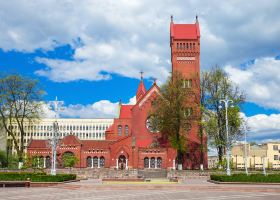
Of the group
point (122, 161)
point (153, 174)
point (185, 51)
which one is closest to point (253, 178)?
point (153, 174)

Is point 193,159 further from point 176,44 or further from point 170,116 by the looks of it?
point 176,44

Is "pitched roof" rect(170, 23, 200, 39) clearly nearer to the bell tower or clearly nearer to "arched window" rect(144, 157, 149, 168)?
the bell tower

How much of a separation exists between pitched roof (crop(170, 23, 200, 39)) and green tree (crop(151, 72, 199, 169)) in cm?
1236

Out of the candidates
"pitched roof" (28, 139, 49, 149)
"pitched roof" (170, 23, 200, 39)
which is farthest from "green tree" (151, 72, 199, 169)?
"pitched roof" (28, 139, 49, 149)

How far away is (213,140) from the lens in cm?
5850

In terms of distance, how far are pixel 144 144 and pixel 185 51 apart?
795 inches

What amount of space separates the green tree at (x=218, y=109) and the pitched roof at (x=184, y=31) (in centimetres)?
1572

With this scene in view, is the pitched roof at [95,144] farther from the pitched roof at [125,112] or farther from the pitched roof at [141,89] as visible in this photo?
the pitched roof at [141,89]

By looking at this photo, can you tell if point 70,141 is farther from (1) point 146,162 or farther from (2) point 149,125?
(2) point 149,125

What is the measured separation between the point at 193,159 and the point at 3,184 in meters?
43.2

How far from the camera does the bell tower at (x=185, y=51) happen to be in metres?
75.2

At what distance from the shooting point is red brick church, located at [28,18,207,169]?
69750 millimetres

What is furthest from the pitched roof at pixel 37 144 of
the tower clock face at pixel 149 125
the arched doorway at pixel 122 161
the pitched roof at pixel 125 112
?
the tower clock face at pixel 149 125

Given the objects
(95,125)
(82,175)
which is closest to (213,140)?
(82,175)
